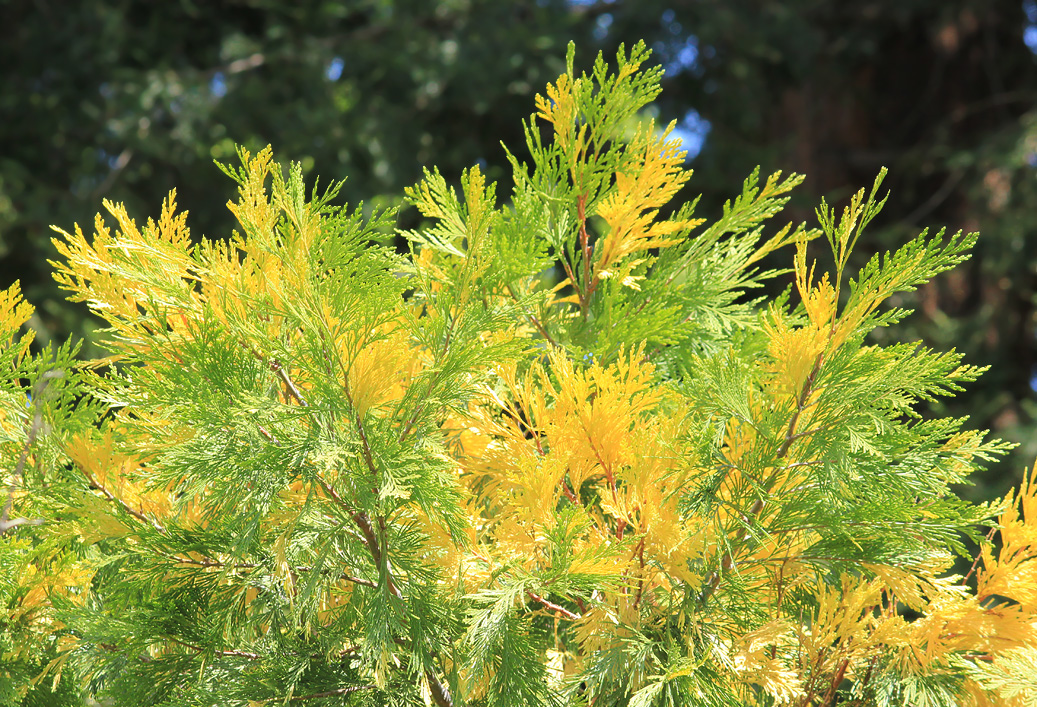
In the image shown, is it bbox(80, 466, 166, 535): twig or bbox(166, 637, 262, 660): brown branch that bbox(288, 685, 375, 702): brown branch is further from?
bbox(80, 466, 166, 535): twig

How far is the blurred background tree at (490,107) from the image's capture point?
177 inches

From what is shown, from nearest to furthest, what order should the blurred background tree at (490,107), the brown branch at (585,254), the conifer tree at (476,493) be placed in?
the conifer tree at (476,493), the brown branch at (585,254), the blurred background tree at (490,107)

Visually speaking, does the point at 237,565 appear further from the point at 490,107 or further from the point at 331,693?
the point at 490,107

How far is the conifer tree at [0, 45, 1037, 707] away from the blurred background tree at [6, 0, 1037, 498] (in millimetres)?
3339

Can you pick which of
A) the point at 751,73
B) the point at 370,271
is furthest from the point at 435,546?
the point at 751,73

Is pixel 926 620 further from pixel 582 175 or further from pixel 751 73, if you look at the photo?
pixel 751 73

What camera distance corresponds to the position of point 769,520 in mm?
884

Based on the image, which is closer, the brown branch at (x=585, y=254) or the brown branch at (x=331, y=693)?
the brown branch at (x=331, y=693)

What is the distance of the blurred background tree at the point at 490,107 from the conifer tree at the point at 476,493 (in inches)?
131

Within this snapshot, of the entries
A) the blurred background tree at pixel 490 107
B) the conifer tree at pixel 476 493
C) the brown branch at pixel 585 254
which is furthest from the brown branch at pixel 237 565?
the blurred background tree at pixel 490 107

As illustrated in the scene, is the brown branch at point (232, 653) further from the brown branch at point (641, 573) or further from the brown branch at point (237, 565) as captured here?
the brown branch at point (641, 573)

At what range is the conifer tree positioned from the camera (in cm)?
79

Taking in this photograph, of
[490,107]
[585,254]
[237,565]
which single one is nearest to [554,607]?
[237,565]

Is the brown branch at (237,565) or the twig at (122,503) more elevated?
the twig at (122,503)
